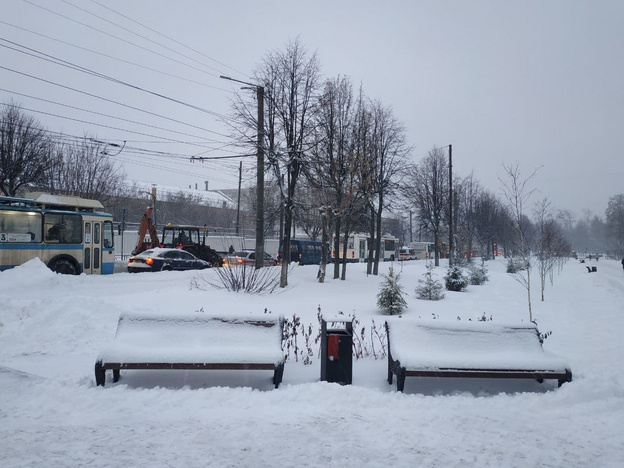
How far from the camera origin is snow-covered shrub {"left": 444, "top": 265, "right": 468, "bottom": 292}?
19016 mm

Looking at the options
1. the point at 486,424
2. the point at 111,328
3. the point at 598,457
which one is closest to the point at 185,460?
the point at 486,424

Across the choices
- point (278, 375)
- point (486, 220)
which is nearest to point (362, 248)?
point (486, 220)

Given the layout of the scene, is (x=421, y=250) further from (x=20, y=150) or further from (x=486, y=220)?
(x=20, y=150)

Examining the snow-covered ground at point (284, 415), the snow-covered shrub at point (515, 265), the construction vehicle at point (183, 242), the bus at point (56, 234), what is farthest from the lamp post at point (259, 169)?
the snow-covered shrub at point (515, 265)

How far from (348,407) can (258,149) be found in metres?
12.8

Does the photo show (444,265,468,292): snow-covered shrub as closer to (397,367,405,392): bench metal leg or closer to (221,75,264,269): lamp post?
(221,75,264,269): lamp post

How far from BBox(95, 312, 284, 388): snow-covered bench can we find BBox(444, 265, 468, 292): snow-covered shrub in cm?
1439

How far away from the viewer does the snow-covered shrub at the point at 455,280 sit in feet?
62.4

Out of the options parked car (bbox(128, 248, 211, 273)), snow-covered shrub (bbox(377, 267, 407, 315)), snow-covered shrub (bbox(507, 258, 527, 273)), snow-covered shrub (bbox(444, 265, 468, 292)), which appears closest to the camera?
snow-covered shrub (bbox(377, 267, 407, 315))

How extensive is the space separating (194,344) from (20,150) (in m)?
23.5

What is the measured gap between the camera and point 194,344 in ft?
19.7

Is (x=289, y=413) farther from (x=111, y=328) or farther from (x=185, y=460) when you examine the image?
(x=111, y=328)

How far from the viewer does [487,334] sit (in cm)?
620

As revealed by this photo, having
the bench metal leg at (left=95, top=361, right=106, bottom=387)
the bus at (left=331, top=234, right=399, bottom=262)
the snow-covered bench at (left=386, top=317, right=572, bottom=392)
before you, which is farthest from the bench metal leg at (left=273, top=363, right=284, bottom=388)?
the bus at (left=331, top=234, right=399, bottom=262)
